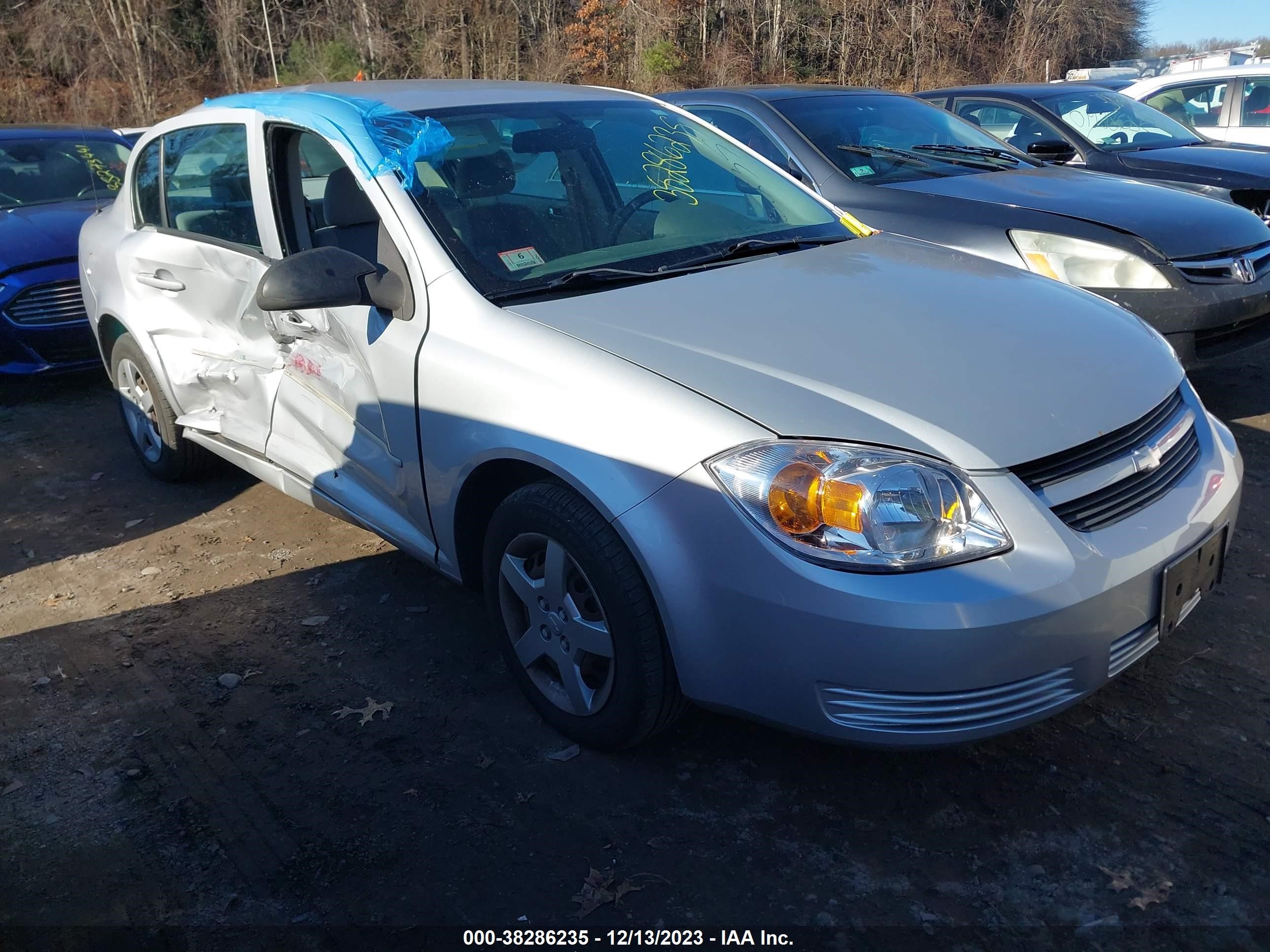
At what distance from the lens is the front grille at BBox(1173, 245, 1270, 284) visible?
4809 mm

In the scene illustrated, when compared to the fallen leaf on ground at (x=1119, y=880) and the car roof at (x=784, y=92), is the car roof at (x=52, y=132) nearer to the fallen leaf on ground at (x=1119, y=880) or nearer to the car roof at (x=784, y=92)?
the car roof at (x=784, y=92)

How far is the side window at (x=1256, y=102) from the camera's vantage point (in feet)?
33.9

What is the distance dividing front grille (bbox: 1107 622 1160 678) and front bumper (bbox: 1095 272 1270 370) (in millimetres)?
2683

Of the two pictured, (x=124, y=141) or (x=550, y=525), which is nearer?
(x=550, y=525)

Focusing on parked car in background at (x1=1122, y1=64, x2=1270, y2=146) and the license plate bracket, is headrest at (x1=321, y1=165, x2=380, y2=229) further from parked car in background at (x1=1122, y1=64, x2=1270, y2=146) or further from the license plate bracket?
parked car in background at (x1=1122, y1=64, x2=1270, y2=146)

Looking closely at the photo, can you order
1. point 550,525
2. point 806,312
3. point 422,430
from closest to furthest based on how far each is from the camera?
point 550,525 → point 806,312 → point 422,430

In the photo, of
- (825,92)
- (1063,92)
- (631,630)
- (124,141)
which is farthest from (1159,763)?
(124,141)

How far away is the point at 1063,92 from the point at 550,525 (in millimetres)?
6991

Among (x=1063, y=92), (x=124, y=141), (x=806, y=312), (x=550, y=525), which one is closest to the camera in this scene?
(x=550, y=525)

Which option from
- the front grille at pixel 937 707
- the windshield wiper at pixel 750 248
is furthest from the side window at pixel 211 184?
the front grille at pixel 937 707

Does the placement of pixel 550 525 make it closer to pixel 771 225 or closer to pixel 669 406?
pixel 669 406

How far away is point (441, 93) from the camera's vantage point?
3.69 m

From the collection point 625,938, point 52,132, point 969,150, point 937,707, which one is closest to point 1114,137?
point 969,150

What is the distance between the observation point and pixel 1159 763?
2.72 meters
